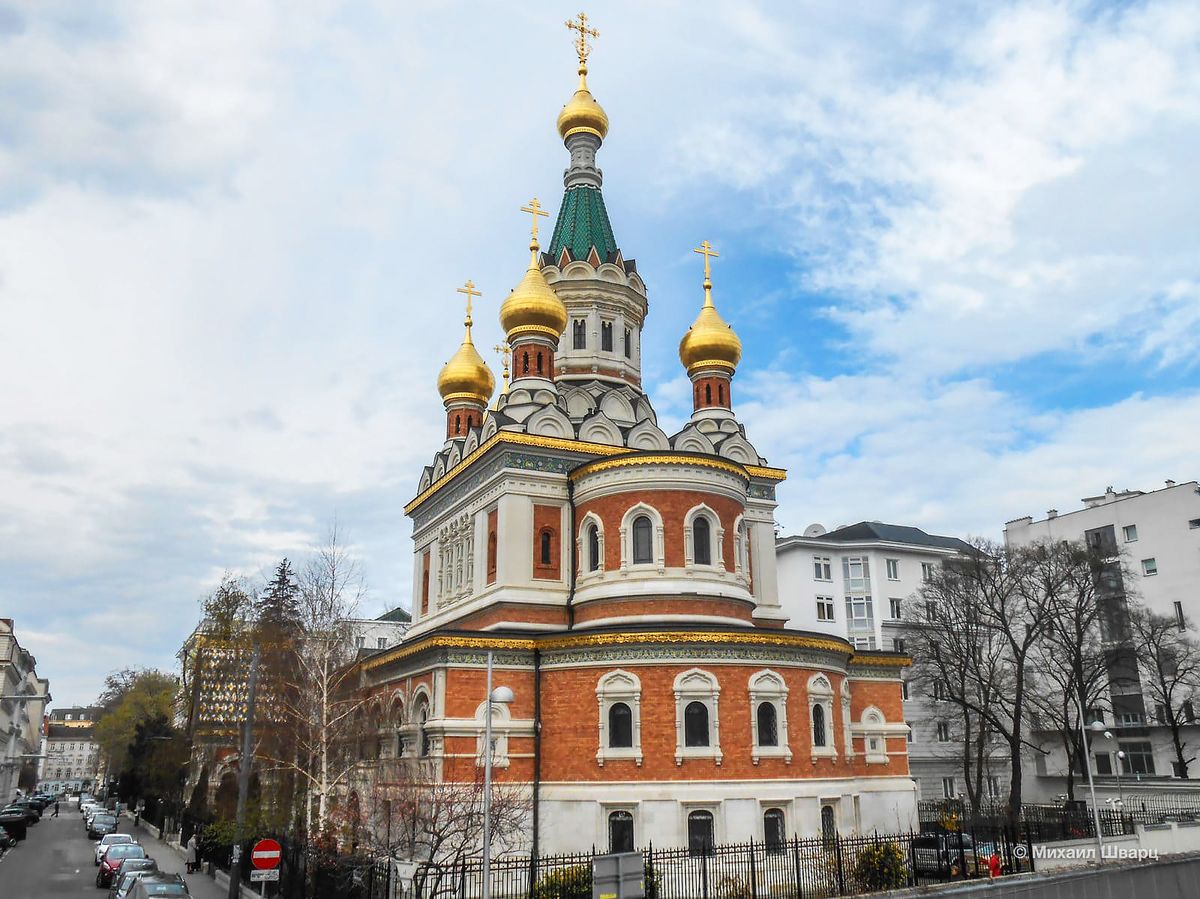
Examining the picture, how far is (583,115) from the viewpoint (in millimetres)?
37531

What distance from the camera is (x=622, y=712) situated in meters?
23.8

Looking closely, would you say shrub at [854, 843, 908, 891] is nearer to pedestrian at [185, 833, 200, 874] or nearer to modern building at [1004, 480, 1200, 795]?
pedestrian at [185, 833, 200, 874]

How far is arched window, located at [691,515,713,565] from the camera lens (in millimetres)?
26828

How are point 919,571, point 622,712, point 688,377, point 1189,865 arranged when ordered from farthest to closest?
point 919,571
point 688,377
point 622,712
point 1189,865

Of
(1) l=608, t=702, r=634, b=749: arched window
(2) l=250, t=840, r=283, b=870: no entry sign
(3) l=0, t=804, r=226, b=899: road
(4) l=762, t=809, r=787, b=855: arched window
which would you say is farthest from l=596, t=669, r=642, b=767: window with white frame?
(3) l=0, t=804, r=226, b=899: road

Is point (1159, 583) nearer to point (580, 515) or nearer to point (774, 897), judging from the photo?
point (580, 515)

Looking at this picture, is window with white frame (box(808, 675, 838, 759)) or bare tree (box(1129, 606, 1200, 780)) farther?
bare tree (box(1129, 606, 1200, 780))

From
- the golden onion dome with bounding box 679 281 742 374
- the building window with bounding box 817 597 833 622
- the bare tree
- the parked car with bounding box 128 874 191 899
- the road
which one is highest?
the golden onion dome with bounding box 679 281 742 374

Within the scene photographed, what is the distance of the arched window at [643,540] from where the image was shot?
26734 mm

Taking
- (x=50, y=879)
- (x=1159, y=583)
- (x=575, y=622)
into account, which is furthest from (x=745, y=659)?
(x=1159, y=583)

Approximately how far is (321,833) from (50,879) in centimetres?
1190

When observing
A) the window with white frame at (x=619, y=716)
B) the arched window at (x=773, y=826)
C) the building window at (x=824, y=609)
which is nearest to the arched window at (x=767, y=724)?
the arched window at (x=773, y=826)

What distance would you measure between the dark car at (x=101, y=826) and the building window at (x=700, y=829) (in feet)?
86.6

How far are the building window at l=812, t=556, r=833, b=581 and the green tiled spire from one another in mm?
19428
